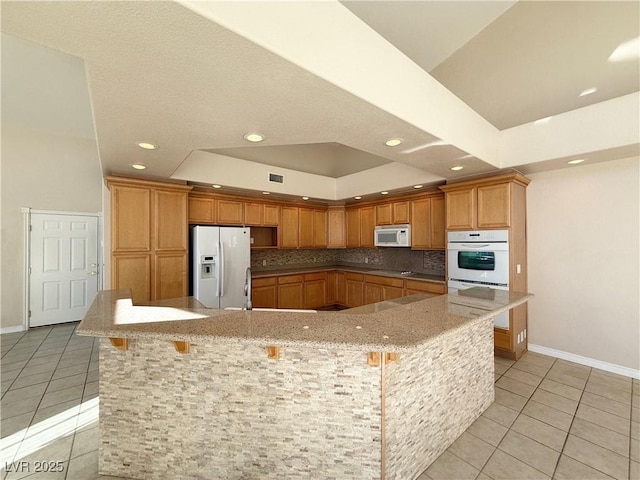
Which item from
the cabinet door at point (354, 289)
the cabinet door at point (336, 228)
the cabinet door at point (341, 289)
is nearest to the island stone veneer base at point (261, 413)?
the cabinet door at point (354, 289)

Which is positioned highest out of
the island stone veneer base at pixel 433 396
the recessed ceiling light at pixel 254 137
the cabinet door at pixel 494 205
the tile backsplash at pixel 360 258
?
the recessed ceiling light at pixel 254 137

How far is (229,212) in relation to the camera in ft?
14.4

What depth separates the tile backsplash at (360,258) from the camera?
186 inches

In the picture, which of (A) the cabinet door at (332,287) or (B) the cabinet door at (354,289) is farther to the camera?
(A) the cabinet door at (332,287)

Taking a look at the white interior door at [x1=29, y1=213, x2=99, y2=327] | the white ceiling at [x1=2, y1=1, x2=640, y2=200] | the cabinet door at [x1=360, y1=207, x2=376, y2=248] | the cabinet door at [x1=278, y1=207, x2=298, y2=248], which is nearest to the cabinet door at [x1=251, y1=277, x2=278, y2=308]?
the cabinet door at [x1=278, y1=207, x2=298, y2=248]

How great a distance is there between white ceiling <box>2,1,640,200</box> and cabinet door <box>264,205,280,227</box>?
86.8 inches

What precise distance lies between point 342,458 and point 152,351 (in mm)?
Answer: 1300

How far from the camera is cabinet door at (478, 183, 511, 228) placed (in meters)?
3.15

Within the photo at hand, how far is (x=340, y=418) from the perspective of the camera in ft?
4.91

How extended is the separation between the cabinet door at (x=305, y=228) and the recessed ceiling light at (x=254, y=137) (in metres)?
3.16

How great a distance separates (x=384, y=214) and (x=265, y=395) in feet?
13.3

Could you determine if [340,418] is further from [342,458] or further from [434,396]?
[434,396]

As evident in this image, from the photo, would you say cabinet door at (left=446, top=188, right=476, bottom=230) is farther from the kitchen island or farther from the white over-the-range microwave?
the kitchen island

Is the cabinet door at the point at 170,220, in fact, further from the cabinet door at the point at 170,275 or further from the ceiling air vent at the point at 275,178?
the ceiling air vent at the point at 275,178
